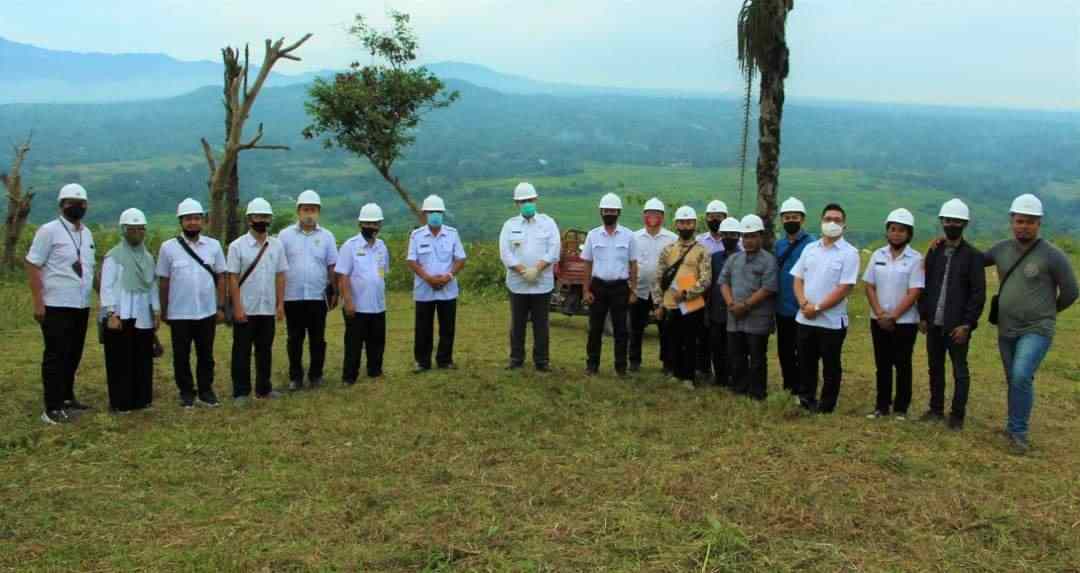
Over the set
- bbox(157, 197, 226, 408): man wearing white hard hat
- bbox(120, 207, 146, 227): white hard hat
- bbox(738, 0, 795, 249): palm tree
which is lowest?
bbox(157, 197, 226, 408): man wearing white hard hat

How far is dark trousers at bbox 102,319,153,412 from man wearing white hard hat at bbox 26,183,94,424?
0.28 metres

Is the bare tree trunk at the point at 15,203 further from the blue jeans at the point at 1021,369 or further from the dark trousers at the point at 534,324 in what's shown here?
the blue jeans at the point at 1021,369

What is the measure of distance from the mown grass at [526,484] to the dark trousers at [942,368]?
274 mm

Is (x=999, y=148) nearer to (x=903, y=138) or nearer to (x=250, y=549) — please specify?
(x=903, y=138)

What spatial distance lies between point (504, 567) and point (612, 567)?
0.49m

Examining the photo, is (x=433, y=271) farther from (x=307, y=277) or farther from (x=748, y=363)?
(x=748, y=363)

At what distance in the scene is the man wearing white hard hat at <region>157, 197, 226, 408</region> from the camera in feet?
22.9

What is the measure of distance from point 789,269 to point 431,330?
3.17 metres

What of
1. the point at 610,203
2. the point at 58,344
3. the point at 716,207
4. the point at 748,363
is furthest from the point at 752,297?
the point at 58,344

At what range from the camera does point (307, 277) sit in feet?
25.0

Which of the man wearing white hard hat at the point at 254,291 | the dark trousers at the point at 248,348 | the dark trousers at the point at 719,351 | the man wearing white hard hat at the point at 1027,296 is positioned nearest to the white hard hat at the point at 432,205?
the man wearing white hard hat at the point at 254,291

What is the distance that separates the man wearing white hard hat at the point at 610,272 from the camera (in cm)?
799

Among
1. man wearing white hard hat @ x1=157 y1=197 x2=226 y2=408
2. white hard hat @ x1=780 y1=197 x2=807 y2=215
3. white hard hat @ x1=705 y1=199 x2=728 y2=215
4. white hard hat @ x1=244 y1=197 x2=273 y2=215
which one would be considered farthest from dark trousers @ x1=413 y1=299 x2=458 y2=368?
white hard hat @ x1=780 y1=197 x2=807 y2=215

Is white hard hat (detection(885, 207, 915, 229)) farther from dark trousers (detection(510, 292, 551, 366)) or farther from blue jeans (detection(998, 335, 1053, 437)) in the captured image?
dark trousers (detection(510, 292, 551, 366))
